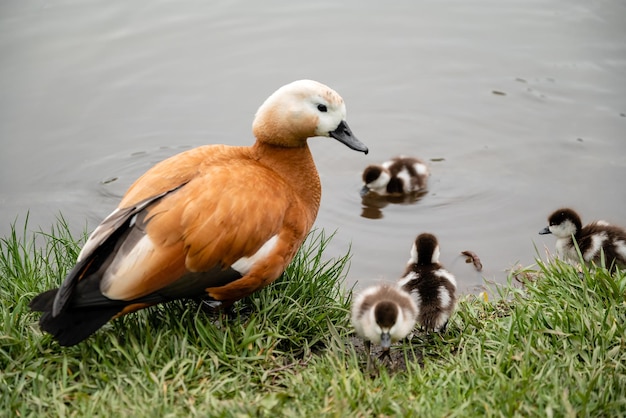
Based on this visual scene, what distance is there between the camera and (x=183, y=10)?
9.08 metres

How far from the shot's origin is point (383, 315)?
3713 millimetres

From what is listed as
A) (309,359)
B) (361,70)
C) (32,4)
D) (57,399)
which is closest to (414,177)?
(361,70)

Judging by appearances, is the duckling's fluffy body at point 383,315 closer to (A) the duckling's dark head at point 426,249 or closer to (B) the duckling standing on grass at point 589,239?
(A) the duckling's dark head at point 426,249

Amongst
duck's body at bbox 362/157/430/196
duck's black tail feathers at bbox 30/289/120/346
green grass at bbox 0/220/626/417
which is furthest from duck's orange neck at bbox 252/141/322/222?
duck's body at bbox 362/157/430/196

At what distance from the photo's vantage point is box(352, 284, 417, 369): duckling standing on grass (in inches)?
148

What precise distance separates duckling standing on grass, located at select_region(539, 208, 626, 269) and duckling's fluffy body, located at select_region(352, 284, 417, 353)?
1.35 metres

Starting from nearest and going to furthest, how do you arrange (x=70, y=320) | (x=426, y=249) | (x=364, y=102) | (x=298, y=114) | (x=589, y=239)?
(x=70, y=320), (x=298, y=114), (x=426, y=249), (x=589, y=239), (x=364, y=102)

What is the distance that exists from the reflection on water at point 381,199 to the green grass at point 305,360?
2.37m

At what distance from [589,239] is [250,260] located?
238cm

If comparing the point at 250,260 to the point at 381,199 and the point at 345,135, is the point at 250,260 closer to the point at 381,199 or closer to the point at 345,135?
the point at 345,135

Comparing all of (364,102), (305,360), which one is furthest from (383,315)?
(364,102)

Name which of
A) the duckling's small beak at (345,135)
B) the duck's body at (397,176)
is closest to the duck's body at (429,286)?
the duckling's small beak at (345,135)

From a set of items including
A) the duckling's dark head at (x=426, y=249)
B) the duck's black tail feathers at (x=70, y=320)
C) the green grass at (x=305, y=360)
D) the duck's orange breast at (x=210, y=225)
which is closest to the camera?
the green grass at (x=305, y=360)

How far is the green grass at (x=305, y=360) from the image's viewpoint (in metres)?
3.32
